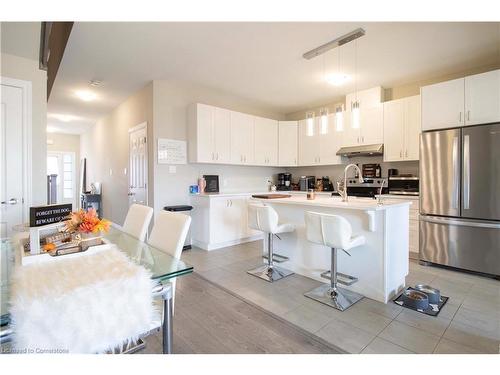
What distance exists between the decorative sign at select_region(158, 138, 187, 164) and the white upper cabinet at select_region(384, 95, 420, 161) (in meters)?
3.31

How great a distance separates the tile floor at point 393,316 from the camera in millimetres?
1825

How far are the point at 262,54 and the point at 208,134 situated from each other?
157 cm

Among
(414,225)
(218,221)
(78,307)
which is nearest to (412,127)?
(414,225)

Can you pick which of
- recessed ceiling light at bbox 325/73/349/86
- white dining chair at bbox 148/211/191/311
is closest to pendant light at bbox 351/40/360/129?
recessed ceiling light at bbox 325/73/349/86

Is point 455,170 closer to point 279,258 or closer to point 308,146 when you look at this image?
point 279,258

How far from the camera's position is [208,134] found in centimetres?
431

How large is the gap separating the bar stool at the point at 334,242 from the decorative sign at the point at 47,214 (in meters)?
1.91

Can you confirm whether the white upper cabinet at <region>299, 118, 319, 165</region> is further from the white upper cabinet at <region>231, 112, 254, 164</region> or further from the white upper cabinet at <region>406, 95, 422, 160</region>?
the white upper cabinet at <region>406, 95, 422, 160</region>

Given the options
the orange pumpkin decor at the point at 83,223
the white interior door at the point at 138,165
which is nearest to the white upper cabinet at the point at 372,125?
the white interior door at the point at 138,165

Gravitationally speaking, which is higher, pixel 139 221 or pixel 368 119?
pixel 368 119

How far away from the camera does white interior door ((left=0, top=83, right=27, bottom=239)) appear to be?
2709 millimetres

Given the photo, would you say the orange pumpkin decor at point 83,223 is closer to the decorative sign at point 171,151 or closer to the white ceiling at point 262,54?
the white ceiling at point 262,54

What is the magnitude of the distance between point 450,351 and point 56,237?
276cm
